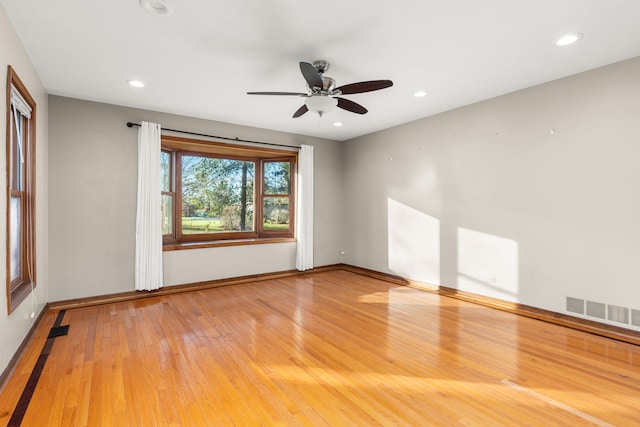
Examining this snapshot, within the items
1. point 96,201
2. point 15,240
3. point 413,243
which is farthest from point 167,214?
point 413,243

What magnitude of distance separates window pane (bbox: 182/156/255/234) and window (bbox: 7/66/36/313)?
222 centimetres

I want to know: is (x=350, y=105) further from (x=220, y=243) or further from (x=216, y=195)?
(x=216, y=195)

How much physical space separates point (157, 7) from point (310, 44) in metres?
1.17

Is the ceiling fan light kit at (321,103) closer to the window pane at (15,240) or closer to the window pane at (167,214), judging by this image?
the window pane at (15,240)

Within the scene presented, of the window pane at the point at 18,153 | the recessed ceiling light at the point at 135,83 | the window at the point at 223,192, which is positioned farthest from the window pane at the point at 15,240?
the window at the point at 223,192

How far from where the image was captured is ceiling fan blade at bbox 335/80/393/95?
2.76m

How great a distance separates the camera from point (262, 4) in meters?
2.17

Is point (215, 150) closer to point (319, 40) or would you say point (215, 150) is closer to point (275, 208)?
point (275, 208)

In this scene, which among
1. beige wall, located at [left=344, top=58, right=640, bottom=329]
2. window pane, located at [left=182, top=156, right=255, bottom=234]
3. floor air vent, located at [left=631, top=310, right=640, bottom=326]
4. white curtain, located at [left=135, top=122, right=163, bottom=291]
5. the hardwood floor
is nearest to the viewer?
the hardwood floor

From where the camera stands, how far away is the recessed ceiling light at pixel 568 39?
2547 mm

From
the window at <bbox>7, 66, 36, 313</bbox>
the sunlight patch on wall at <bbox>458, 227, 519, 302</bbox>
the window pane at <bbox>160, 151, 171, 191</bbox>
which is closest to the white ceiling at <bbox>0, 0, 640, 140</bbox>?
the window at <bbox>7, 66, 36, 313</bbox>

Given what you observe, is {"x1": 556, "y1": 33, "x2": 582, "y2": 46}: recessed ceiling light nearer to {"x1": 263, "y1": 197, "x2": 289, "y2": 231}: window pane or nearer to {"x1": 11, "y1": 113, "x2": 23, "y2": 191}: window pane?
{"x1": 263, "y1": 197, "x2": 289, "y2": 231}: window pane

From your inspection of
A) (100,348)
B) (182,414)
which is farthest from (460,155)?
(100,348)

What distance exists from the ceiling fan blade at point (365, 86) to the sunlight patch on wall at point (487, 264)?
2.53 meters
